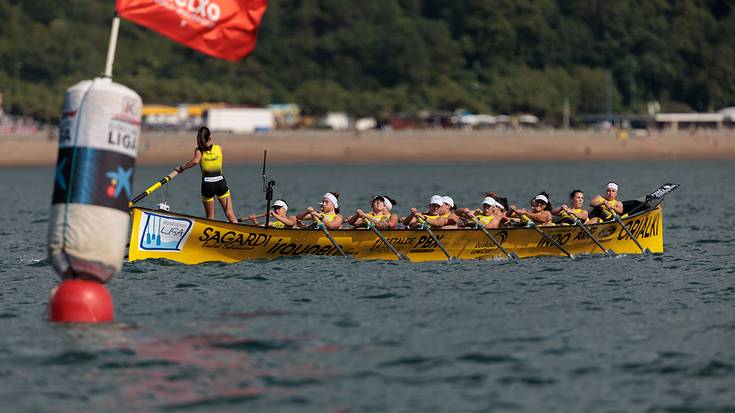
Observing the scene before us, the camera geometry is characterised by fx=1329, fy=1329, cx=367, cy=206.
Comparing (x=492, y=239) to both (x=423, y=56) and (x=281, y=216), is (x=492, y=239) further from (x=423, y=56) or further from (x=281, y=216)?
(x=423, y=56)

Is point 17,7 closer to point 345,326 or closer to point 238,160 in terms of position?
point 238,160

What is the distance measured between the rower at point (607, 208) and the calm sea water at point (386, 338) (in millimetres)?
1028

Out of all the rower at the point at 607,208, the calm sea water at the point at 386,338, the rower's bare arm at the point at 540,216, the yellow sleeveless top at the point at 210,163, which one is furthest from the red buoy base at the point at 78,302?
the rower at the point at 607,208

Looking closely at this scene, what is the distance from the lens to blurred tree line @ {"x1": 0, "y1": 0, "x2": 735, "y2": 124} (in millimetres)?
130750

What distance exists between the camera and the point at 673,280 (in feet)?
74.9

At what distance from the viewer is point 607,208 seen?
26875mm

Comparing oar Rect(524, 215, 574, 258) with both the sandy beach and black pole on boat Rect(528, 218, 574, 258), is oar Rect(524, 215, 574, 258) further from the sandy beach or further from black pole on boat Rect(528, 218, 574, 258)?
the sandy beach

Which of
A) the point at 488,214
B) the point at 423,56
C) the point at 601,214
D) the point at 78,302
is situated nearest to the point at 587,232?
the point at 601,214

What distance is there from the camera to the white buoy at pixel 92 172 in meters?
16.2

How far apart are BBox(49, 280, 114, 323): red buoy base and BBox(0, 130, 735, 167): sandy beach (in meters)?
67.1

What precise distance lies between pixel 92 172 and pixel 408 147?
7517 centimetres

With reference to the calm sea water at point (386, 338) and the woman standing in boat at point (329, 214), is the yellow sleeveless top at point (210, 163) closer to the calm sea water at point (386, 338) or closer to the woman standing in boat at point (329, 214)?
the woman standing in boat at point (329, 214)

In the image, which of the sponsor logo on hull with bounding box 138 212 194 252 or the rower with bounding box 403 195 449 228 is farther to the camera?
the rower with bounding box 403 195 449 228

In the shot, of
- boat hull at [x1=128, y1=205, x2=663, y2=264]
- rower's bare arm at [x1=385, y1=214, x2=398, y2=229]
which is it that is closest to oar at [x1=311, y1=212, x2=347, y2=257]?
boat hull at [x1=128, y1=205, x2=663, y2=264]
